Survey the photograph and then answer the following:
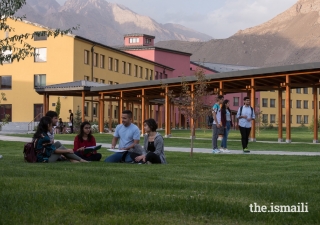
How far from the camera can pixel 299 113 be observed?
4870 inches

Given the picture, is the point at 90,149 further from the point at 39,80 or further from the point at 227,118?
the point at 39,80

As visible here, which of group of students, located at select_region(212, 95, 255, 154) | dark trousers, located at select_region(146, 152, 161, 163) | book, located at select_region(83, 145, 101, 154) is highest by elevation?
group of students, located at select_region(212, 95, 255, 154)

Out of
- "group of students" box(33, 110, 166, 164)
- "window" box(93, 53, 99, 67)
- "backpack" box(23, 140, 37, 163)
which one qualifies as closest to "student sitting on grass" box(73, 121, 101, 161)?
"group of students" box(33, 110, 166, 164)

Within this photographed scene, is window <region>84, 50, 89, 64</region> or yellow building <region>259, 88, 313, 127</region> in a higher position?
window <region>84, 50, 89, 64</region>

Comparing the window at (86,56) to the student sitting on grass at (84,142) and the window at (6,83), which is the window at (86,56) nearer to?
the window at (6,83)

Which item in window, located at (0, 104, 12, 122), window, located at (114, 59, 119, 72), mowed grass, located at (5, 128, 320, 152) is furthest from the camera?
window, located at (114, 59, 119, 72)

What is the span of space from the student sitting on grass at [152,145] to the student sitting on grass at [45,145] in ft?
5.55

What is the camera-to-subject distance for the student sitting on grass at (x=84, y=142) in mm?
14989

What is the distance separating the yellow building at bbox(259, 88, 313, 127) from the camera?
119125 millimetres

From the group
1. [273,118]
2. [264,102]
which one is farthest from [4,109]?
[273,118]

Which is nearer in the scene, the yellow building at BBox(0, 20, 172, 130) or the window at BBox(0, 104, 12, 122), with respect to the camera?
the yellow building at BBox(0, 20, 172, 130)

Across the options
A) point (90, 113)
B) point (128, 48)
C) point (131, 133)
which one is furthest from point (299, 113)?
point (131, 133)

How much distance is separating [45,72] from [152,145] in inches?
2019

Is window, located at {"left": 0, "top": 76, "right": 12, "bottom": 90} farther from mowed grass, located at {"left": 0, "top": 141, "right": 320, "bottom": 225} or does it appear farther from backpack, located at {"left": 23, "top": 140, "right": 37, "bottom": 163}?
mowed grass, located at {"left": 0, "top": 141, "right": 320, "bottom": 225}
